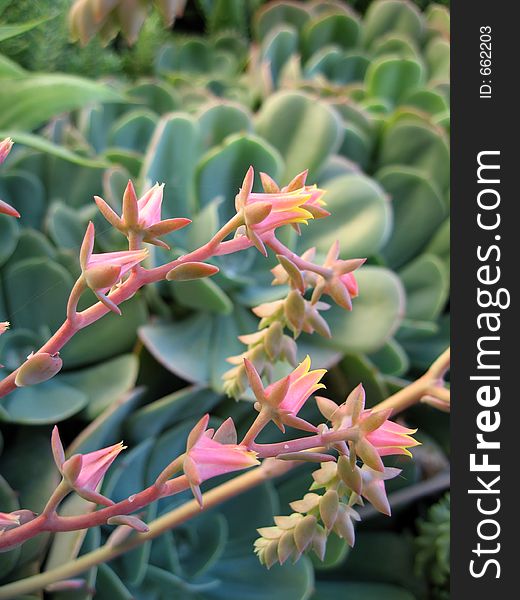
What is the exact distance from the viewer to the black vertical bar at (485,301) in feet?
0.96

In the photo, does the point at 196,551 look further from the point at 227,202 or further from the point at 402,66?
the point at 402,66

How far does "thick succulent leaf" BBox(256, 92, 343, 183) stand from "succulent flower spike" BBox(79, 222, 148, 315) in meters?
0.27

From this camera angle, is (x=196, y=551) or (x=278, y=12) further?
(x=278, y=12)

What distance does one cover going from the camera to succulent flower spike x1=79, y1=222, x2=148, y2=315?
185 mm

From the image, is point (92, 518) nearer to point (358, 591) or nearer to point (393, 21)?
point (358, 591)

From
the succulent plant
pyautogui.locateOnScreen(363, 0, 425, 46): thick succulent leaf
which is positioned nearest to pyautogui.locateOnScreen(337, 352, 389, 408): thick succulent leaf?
the succulent plant

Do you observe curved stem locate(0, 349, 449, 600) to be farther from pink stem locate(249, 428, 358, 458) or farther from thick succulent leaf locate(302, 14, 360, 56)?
thick succulent leaf locate(302, 14, 360, 56)

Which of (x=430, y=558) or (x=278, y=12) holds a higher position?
(x=278, y=12)

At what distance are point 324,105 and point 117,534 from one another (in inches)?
11.6

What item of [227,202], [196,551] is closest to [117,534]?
[196,551]

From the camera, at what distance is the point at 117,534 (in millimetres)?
277

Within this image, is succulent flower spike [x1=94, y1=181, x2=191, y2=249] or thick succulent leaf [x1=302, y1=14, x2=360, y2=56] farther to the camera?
thick succulent leaf [x1=302, y1=14, x2=360, y2=56]

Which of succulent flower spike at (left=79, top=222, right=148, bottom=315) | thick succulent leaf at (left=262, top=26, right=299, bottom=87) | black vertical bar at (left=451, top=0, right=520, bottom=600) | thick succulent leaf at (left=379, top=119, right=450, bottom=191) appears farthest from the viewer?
thick succulent leaf at (left=262, top=26, right=299, bottom=87)

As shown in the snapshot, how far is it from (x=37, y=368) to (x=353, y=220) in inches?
11.1
